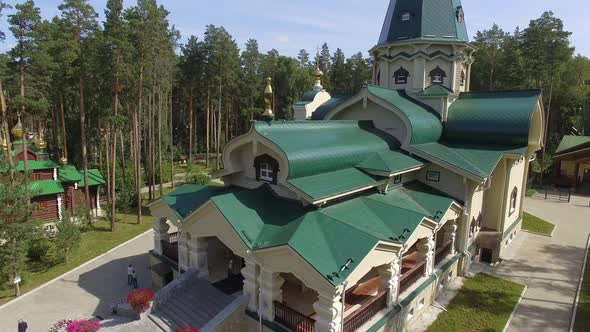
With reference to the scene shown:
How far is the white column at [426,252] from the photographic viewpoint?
12.7 meters

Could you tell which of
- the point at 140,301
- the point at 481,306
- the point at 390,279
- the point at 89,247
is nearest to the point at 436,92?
the point at 481,306

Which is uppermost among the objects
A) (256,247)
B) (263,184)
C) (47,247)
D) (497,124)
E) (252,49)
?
(252,49)

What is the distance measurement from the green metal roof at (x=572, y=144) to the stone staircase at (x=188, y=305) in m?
35.6

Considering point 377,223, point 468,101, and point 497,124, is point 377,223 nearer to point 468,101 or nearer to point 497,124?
point 497,124

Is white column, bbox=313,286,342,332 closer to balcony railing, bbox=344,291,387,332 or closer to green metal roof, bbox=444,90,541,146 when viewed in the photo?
balcony railing, bbox=344,291,387,332

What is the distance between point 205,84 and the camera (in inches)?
1582

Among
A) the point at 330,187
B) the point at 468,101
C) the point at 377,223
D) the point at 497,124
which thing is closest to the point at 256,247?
the point at 330,187

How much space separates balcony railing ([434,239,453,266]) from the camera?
14.0m

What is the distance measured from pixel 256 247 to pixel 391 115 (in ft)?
31.8

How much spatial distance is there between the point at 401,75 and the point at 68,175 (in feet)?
70.4

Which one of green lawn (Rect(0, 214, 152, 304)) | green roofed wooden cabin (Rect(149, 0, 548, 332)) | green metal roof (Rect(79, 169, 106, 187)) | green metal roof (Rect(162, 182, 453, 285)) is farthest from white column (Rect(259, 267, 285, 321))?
green metal roof (Rect(79, 169, 106, 187))

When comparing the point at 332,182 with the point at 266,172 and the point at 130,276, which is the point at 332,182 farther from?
the point at 130,276

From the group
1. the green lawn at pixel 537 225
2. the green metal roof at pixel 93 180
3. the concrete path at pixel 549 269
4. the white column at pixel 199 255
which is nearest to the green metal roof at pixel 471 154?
the concrete path at pixel 549 269

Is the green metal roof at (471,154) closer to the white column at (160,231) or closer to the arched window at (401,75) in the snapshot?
the arched window at (401,75)
